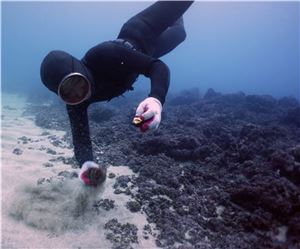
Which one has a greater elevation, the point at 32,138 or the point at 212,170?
the point at 212,170

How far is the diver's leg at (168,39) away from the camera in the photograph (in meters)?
5.72

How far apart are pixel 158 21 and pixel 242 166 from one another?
162 inches

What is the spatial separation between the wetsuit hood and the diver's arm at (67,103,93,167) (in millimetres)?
537

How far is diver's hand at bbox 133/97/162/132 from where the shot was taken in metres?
2.79

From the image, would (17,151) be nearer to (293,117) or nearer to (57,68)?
(57,68)

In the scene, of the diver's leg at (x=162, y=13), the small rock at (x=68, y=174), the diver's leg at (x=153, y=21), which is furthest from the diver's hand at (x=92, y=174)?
the small rock at (x=68, y=174)

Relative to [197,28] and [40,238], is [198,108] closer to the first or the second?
[40,238]

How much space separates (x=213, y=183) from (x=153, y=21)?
3714 mm

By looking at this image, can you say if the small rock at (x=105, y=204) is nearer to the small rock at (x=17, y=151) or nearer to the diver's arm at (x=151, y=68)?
the diver's arm at (x=151, y=68)

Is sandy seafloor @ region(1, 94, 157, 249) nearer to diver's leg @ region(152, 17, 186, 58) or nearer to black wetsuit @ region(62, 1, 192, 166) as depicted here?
black wetsuit @ region(62, 1, 192, 166)

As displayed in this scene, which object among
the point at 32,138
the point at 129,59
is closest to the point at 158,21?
the point at 129,59

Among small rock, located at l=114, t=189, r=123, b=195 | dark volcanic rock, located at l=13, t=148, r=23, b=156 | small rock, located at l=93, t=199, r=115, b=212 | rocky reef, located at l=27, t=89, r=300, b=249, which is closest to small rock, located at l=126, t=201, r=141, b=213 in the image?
rocky reef, located at l=27, t=89, r=300, b=249

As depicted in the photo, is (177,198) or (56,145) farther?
(56,145)

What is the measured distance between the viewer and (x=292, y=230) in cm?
536
